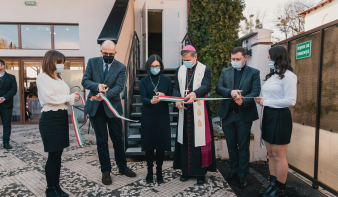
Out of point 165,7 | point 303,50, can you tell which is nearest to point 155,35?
point 165,7

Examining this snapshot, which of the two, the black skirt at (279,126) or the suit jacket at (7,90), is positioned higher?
the suit jacket at (7,90)

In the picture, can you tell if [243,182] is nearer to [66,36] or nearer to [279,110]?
[279,110]

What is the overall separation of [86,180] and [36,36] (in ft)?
21.1

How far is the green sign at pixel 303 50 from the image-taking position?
3107mm

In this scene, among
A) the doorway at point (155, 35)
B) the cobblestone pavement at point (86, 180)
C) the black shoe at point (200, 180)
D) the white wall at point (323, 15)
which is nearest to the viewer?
the cobblestone pavement at point (86, 180)

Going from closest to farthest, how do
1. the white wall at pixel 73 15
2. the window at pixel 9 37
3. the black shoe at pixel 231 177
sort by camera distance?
the black shoe at pixel 231 177 → the white wall at pixel 73 15 → the window at pixel 9 37

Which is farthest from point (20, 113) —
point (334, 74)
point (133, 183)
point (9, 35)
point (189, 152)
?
point (334, 74)

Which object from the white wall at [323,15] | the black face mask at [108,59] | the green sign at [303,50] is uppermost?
the white wall at [323,15]

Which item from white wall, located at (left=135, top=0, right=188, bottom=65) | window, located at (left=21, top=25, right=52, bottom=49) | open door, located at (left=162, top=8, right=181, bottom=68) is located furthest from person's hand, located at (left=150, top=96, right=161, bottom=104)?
window, located at (left=21, top=25, right=52, bottom=49)

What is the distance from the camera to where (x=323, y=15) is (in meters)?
13.6

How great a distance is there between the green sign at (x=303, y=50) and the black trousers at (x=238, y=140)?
1.38 meters

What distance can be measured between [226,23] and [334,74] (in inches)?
102

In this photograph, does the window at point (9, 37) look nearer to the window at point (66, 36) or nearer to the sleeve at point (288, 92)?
the window at point (66, 36)

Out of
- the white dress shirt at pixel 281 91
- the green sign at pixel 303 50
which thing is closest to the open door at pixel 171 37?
the green sign at pixel 303 50
